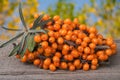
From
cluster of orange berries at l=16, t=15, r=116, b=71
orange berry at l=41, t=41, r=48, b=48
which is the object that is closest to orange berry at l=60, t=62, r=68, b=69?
cluster of orange berries at l=16, t=15, r=116, b=71

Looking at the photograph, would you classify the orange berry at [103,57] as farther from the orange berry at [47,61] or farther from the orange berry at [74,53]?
the orange berry at [47,61]

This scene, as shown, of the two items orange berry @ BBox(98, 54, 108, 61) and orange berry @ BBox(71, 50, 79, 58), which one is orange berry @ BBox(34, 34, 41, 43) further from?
orange berry @ BBox(98, 54, 108, 61)

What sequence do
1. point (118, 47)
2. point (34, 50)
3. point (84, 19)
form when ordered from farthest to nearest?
point (84, 19) → point (118, 47) → point (34, 50)

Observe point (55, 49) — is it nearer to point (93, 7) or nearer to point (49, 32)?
point (49, 32)

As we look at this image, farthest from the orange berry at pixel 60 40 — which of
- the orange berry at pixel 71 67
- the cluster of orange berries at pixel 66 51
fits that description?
the orange berry at pixel 71 67

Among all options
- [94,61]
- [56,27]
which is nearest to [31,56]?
[56,27]

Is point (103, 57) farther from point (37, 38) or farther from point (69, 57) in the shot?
point (37, 38)

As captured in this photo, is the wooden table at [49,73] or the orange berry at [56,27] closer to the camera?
the wooden table at [49,73]

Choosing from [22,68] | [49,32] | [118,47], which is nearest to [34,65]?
[22,68]
